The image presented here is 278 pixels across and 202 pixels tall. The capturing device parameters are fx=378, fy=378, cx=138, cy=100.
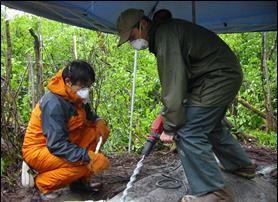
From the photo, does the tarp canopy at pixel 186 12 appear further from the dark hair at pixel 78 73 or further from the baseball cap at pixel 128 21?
the baseball cap at pixel 128 21

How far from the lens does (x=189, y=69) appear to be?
2916mm

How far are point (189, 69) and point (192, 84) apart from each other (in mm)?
158

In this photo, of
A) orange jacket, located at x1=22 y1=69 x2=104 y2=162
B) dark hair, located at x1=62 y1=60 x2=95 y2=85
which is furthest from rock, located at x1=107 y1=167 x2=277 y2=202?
dark hair, located at x1=62 y1=60 x2=95 y2=85

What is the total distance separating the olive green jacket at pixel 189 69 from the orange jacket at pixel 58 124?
0.98 meters

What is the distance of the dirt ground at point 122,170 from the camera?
12.9 ft

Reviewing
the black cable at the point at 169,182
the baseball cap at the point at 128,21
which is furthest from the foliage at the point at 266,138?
the baseball cap at the point at 128,21

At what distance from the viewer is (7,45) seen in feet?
14.9

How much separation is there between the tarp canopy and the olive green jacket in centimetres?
126

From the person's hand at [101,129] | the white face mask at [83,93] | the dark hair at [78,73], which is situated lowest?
the person's hand at [101,129]

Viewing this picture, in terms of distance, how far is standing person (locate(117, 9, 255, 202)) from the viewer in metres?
2.75

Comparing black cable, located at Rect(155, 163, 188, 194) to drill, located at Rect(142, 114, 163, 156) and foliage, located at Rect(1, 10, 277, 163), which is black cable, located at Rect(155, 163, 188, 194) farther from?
foliage, located at Rect(1, 10, 277, 163)

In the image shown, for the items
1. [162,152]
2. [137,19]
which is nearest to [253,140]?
Result: [162,152]

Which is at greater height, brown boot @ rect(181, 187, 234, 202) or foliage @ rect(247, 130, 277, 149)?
brown boot @ rect(181, 187, 234, 202)

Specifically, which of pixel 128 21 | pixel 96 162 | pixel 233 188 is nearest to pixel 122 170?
pixel 96 162
